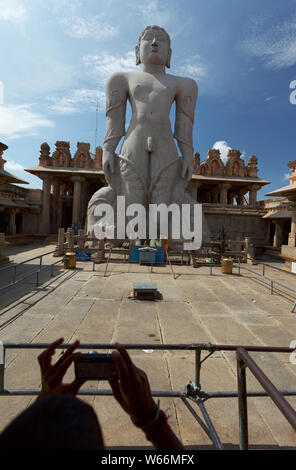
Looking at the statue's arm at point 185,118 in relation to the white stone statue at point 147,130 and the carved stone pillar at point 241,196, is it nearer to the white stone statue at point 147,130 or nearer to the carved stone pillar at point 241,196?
the white stone statue at point 147,130

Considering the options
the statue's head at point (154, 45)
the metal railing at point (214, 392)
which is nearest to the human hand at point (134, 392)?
the metal railing at point (214, 392)

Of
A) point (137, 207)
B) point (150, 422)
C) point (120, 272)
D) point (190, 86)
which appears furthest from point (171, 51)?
point (150, 422)

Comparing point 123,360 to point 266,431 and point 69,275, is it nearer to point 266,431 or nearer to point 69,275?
point 266,431

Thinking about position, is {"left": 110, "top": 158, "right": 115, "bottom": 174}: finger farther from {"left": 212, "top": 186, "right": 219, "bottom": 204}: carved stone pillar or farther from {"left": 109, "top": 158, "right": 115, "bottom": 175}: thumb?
{"left": 212, "top": 186, "right": 219, "bottom": 204}: carved stone pillar

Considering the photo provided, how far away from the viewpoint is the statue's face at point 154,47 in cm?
1350

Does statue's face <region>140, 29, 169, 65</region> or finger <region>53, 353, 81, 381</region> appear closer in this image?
finger <region>53, 353, 81, 381</region>

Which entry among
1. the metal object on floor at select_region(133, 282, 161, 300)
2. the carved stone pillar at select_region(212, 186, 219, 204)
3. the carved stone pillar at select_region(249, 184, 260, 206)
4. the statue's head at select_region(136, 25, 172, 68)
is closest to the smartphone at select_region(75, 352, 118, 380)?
the metal object on floor at select_region(133, 282, 161, 300)

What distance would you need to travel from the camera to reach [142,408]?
42.7 inches

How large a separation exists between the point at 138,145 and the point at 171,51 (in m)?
5.51

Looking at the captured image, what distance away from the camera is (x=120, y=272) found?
30.8ft

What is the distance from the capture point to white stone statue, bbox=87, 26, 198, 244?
13.7m

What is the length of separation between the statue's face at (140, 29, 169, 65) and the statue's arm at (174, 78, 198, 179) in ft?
5.16

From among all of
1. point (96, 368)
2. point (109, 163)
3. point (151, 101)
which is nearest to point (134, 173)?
point (109, 163)

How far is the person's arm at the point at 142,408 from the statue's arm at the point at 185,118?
14.0 m
